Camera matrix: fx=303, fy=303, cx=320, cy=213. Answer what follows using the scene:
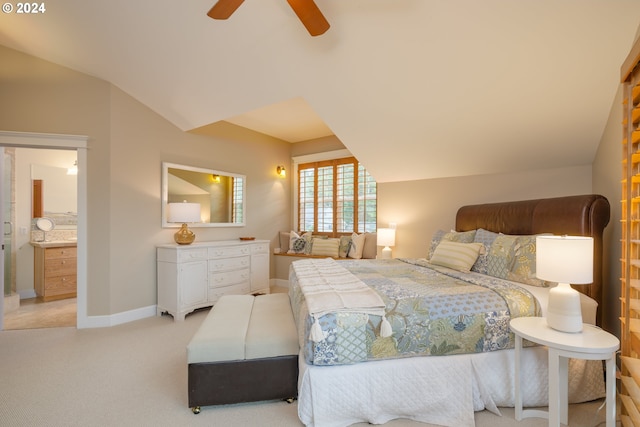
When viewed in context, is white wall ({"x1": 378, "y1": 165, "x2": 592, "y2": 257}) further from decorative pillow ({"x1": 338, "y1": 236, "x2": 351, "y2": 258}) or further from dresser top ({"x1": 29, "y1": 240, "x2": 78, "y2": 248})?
dresser top ({"x1": 29, "y1": 240, "x2": 78, "y2": 248})

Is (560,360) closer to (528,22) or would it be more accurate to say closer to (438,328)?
(438,328)

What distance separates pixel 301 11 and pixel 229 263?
10.6 feet

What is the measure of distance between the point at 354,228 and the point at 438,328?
3279 mm

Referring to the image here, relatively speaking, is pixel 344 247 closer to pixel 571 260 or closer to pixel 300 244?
pixel 300 244

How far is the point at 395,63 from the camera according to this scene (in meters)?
2.49

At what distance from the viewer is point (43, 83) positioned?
3.19m

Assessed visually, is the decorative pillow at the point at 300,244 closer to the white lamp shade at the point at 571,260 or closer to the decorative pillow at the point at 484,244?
the decorative pillow at the point at 484,244

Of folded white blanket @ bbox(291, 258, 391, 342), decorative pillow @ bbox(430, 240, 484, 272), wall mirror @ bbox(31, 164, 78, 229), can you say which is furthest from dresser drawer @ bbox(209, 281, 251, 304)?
wall mirror @ bbox(31, 164, 78, 229)

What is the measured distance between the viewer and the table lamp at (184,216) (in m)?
3.77

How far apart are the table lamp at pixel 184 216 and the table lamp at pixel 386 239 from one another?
2453 mm

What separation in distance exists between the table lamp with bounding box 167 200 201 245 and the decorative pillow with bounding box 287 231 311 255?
1848 mm

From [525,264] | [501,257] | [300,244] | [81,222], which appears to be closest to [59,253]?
[81,222]

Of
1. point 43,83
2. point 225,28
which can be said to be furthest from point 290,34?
point 43,83

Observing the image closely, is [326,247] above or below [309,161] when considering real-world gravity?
below
